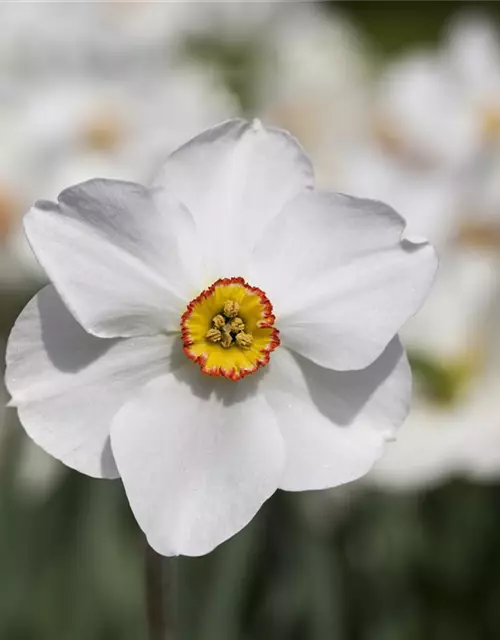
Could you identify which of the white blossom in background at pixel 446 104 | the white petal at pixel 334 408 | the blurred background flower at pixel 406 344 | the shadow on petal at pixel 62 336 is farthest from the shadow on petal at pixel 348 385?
the white blossom in background at pixel 446 104

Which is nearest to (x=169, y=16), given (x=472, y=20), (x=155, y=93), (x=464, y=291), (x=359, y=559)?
(x=155, y=93)

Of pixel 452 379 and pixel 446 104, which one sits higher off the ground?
pixel 446 104

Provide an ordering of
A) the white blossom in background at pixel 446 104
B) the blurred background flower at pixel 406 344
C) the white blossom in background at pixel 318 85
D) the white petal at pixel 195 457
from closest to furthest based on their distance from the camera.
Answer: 1. the white petal at pixel 195 457
2. the blurred background flower at pixel 406 344
3. the white blossom in background at pixel 446 104
4. the white blossom in background at pixel 318 85

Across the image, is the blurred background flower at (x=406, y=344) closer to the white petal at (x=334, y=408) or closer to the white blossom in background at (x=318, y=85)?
the white blossom in background at (x=318, y=85)

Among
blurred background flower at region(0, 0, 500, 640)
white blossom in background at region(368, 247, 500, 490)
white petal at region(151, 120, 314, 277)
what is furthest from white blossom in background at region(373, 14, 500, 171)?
white petal at region(151, 120, 314, 277)

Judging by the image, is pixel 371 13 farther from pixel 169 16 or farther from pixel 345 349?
pixel 345 349

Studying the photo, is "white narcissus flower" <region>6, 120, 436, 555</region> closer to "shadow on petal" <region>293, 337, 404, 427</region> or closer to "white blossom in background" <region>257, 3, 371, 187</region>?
"shadow on petal" <region>293, 337, 404, 427</region>

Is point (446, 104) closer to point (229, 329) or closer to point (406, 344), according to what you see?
point (406, 344)

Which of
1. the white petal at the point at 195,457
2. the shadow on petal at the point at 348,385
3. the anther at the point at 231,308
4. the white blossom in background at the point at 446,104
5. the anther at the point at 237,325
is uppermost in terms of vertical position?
the anther at the point at 231,308

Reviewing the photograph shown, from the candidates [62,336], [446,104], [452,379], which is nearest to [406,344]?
[452,379]
